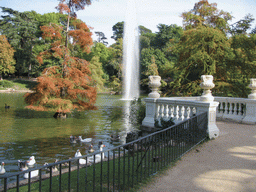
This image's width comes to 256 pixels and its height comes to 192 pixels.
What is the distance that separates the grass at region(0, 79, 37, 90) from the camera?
156ft

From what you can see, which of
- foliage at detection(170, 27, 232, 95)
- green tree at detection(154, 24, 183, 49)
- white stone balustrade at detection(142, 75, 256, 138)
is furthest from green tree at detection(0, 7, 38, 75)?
white stone balustrade at detection(142, 75, 256, 138)

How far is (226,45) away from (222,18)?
361cm

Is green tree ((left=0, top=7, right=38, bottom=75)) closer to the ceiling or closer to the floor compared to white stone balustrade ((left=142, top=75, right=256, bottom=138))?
closer to the ceiling

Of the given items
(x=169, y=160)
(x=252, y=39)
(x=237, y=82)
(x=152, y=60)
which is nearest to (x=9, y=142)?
(x=169, y=160)

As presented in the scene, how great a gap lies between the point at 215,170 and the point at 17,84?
5092 cm

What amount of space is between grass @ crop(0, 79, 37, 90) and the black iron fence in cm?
4441

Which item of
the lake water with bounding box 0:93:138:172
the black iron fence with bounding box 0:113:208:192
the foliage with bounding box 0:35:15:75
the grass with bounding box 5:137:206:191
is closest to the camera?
the grass with bounding box 5:137:206:191

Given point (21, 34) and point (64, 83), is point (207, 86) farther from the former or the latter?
point (21, 34)

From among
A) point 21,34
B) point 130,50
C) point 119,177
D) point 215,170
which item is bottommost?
point 215,170

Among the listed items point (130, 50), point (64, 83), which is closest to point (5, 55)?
point (130, 50)

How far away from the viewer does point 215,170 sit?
5.00 metres

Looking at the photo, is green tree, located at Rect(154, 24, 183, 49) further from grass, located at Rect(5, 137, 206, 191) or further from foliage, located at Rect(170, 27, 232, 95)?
grass, located at Rect(5, 137, 206, 191)

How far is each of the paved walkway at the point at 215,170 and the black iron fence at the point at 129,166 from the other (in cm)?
25

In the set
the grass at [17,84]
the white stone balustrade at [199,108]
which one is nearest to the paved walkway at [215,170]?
the white stone balustrade at [199,108]
